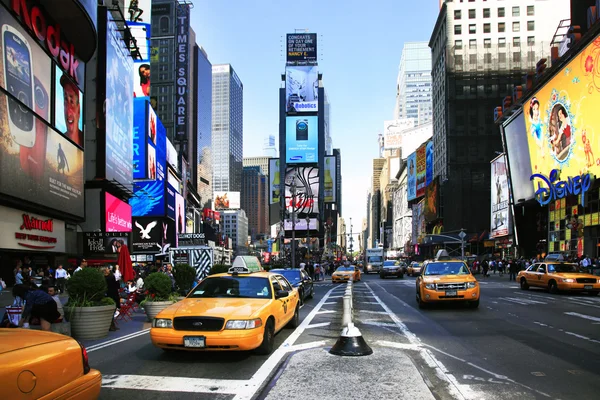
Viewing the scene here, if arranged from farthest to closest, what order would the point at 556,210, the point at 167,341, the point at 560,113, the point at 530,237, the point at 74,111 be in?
the point at 530,237, the point at 556,210, the point at 560,113, the point at 74,111, the point at 167,341

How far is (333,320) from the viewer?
12617mm

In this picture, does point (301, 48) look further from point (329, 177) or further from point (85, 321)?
point (85, 321)

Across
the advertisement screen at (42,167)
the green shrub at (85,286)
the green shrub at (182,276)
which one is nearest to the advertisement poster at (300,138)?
the advertisement screen at (42,167)

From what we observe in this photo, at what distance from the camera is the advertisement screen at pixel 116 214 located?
35525mm

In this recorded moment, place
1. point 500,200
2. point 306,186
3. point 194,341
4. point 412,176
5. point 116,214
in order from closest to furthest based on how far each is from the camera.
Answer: point 194,341, point 116,214, point 500,200, point 306,186, point 412,176

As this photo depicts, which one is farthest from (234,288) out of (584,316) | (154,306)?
(584,316)

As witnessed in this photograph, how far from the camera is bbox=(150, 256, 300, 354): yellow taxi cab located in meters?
7.17

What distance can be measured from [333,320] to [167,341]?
6101 mm

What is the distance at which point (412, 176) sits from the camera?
125750 millimetres

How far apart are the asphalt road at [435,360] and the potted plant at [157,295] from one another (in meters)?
1.54

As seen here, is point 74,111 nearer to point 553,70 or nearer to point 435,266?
point 435,266

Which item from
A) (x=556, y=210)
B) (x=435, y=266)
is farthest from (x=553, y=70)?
(x=435, y=266)

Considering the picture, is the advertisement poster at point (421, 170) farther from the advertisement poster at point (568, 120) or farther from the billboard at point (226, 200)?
the billboard at point (226, 200)

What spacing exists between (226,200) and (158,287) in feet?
552
